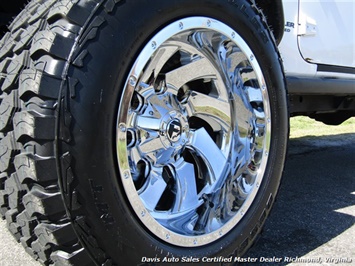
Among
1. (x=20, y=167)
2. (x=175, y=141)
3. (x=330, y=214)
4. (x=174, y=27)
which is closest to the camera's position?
(x=20, y=167)

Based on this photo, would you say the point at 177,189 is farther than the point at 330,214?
No

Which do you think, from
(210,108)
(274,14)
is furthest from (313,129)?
(210,108)

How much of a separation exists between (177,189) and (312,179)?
2.23 m

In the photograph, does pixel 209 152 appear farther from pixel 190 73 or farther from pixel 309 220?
pixel 309 220

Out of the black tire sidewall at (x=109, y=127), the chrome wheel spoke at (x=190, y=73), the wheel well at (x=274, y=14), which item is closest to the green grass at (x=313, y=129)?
the wheel well at (x=274, y=14)

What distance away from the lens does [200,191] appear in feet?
5.81

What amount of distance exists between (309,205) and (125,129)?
190 cm

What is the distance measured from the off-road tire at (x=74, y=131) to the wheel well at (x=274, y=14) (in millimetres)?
871

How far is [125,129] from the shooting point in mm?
1325

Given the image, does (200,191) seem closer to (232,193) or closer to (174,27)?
(232,193)

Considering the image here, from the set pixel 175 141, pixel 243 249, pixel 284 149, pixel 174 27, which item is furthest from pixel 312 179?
pixel 174 27

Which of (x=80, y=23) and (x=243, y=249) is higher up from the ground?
(x=80, y=23)

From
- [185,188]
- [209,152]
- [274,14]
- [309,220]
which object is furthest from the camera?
[309,220]

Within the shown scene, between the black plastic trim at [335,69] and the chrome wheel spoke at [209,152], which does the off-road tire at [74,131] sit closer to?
the chrome wheel spoke at [209,152]
